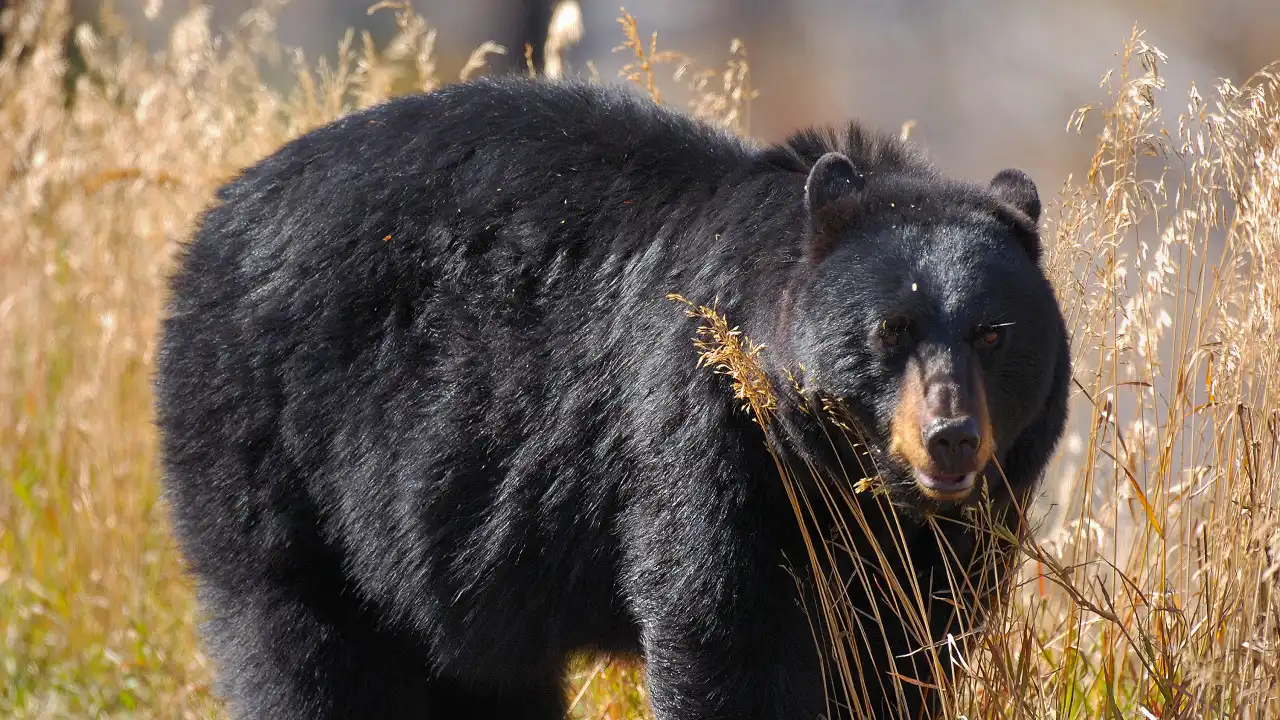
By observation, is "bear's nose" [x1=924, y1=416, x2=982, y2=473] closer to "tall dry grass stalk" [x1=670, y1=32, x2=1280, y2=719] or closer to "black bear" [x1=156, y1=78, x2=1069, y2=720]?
"black bear" [x1=156, y1=78, x2=1069, y2=720]

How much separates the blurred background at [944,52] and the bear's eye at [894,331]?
18.4 ft

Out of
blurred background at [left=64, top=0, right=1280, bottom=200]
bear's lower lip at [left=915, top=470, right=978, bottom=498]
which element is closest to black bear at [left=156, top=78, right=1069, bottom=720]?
bear's lower lip at [left=915, top=470, right=978, bottom=498]

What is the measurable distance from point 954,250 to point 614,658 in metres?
1.50

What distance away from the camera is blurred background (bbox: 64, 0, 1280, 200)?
834cm

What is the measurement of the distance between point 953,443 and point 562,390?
1057 mm

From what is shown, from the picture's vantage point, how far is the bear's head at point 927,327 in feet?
9.23

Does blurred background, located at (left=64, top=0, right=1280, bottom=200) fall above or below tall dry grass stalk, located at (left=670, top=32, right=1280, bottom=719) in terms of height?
above

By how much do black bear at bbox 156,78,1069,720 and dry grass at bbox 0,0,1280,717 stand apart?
25 centimetres

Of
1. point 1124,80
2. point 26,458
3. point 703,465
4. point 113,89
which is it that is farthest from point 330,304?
point 26,458

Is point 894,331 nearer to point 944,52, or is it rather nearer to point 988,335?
point 988,335

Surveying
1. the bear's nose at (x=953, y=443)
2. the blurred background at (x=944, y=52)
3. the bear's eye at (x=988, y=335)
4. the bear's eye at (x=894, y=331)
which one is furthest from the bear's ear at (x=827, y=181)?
the blurred background at (x=944, y=52)

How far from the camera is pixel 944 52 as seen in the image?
31.3 feet

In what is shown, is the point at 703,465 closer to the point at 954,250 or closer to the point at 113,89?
the point at 954,250

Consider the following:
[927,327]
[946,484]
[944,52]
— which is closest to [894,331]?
[927,327]
